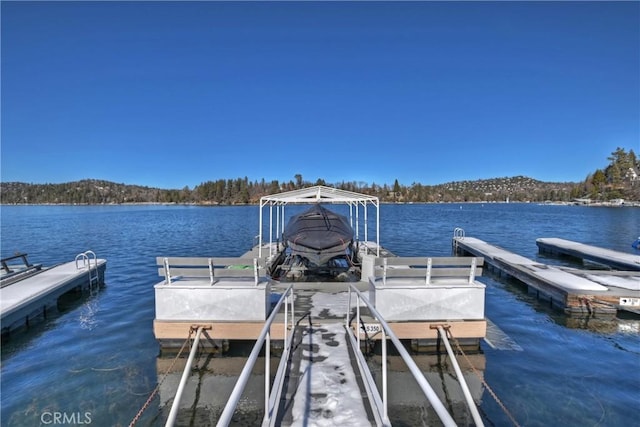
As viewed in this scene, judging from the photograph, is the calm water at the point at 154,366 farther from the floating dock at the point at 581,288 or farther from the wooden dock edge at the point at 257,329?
the wooden dock edge at the point at 257,329

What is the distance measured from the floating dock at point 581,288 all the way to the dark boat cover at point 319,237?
725 cm

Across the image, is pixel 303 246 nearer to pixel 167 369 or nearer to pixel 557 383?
pixel 167 369

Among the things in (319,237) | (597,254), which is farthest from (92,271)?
(597,254)

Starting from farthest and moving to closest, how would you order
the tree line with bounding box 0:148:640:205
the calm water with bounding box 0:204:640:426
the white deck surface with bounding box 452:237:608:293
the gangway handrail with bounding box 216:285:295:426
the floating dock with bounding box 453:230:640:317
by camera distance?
the tree line with bounding box 0:148:640:205
the white deck surface with bounding box 452:237:608:293
the floating dock with bounding box 453:230:640:317
the calm water with bounding box 0:204:640:426
the gangway handrail with bounding box 216:285:295:426

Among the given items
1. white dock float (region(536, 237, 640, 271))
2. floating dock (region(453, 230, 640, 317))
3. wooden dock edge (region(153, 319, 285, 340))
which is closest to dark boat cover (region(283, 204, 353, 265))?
wooden dock edge (region(153, 319, 285, 340))

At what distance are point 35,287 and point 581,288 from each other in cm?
1733

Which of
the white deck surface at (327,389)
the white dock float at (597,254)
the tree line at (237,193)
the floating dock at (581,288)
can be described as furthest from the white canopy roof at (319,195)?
the tree line at (237,193)

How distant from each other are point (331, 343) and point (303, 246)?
6624 millimetres

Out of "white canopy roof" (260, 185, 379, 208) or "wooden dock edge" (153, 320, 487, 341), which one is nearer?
"wooden dock edge" (153, 320, 487, 341)

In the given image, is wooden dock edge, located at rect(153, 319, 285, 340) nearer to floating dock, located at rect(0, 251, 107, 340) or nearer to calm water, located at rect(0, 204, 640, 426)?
calm water, located at rect(0, 204, 640, 426)

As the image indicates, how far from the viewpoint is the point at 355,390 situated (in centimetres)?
479

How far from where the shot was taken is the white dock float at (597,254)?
15639 mm

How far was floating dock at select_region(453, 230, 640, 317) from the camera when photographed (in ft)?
33.3

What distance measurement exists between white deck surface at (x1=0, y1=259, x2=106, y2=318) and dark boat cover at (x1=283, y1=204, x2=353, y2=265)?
7.96 m
